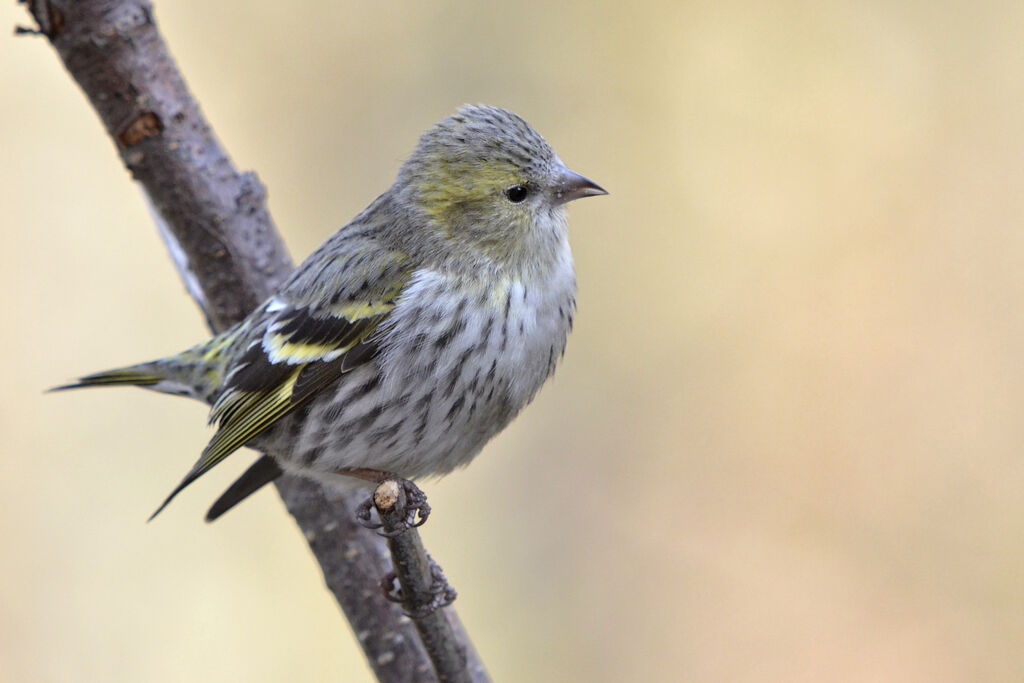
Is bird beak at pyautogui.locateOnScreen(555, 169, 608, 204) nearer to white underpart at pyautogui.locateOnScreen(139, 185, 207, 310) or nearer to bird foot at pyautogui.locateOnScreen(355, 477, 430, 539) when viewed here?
bird foot at pyautogui.locateOnScreen(355, 477, 430, 539)

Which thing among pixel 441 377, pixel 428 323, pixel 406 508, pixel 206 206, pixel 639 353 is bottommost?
pixel 406 508

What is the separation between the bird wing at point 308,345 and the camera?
11.2ft

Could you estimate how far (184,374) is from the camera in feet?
Answer: 13.1

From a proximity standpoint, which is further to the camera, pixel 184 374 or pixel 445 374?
pixel 184 374

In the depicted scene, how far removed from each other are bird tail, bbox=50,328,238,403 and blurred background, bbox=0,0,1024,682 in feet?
5.22

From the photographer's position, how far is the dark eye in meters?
3.40

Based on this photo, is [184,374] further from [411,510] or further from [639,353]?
[639,353]

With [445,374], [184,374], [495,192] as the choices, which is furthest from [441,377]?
[184,374]

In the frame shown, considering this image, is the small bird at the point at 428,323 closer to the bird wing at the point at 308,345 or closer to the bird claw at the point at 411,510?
the bird wing at the point at 308,345

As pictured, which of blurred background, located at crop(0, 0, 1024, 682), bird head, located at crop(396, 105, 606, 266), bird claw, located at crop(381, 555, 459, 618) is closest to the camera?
bird claw, located at crop(381, 555, 459, 618)

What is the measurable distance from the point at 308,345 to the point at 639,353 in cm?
286

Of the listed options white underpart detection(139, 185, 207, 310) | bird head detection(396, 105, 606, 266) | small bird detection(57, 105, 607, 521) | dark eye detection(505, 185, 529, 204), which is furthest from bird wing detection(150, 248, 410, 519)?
white underpart detection(139, 185, 207, 310)

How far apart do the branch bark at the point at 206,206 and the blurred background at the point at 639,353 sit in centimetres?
145

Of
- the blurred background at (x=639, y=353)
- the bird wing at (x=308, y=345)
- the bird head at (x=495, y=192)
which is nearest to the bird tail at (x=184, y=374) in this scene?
the bird wing at (x=308, y=345)
